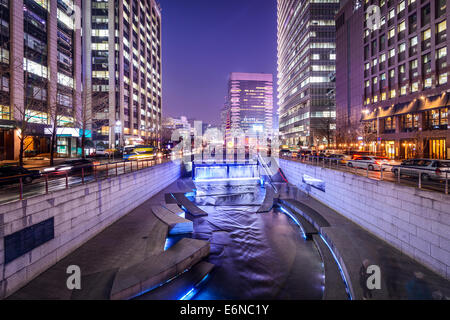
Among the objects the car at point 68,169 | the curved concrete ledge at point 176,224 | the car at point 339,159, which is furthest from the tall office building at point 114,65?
the car at point 339,159

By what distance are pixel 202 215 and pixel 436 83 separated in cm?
4042

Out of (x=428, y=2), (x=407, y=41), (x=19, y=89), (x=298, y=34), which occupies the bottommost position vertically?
(x=19, y=89)

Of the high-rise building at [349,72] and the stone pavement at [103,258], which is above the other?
the high-rise building at [349,72]

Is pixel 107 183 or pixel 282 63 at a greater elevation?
pixel 282 63

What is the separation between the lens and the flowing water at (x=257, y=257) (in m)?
8.52

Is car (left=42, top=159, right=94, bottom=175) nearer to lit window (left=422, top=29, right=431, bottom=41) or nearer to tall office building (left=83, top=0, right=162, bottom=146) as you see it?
tall office building (left=83, top=0, right=162, bottom=146)

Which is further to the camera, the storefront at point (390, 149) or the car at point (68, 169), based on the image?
the storefront at point (390, 149)

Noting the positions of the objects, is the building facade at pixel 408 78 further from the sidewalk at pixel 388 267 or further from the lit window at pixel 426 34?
the sidewalk at pixel 388 267

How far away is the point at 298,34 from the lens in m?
84.4

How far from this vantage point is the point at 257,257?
11.3 metres

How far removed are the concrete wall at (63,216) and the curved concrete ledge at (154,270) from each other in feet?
10.0

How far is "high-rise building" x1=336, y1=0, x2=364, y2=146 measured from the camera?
52156mm
